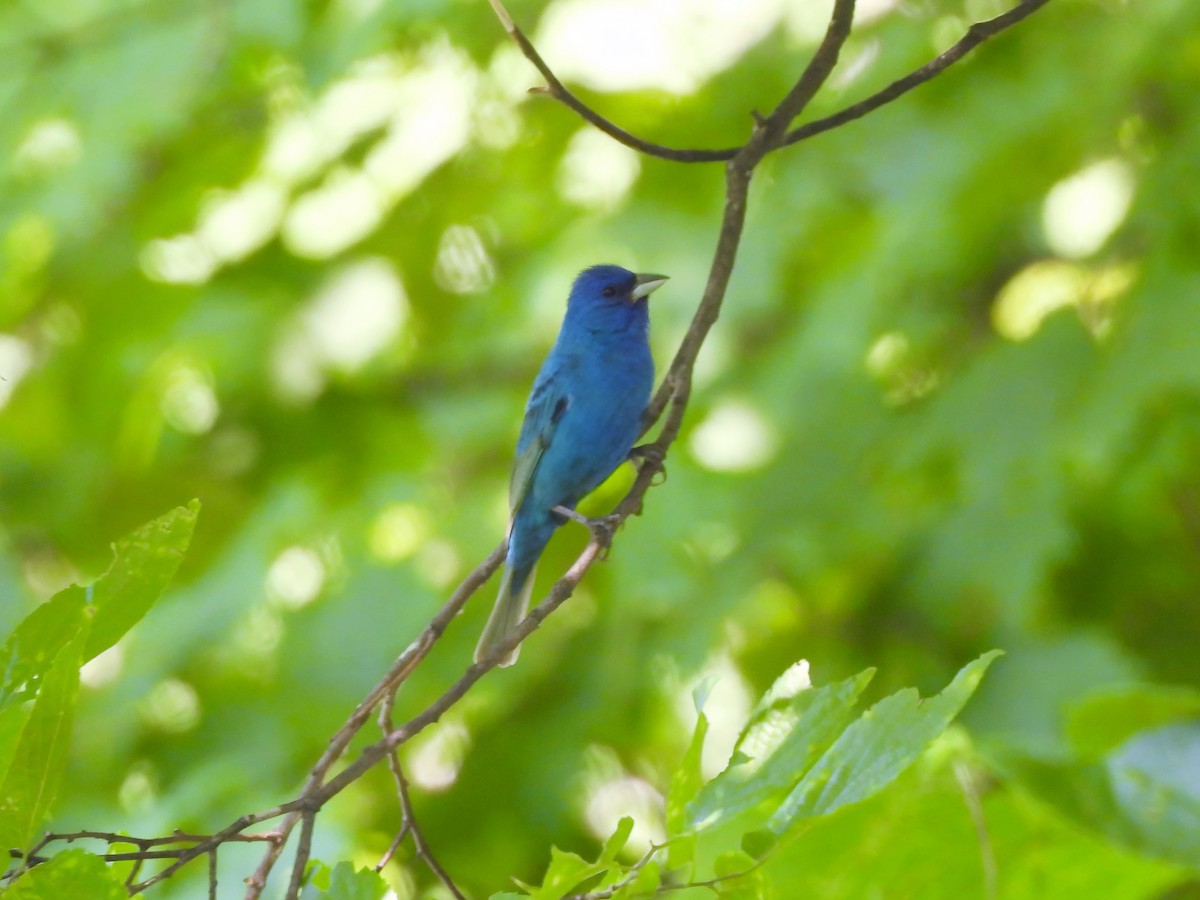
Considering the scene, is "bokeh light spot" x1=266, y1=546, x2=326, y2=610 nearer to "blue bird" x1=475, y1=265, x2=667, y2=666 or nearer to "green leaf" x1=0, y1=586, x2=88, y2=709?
"blue bird" x1=475, y1=265, x2=667, y2=666

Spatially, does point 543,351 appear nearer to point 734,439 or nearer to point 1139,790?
point 734,439

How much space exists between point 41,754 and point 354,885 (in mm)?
334

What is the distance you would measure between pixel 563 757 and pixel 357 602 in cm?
77

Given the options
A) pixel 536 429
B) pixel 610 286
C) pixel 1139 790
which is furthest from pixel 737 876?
pixel 610 286

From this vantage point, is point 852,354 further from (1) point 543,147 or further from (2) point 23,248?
(2) point 23,248

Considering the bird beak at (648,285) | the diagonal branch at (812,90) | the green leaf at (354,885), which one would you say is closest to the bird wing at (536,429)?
the bird beak at (648,285)

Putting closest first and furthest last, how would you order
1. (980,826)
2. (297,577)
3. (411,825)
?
(411,825) → (980,826) → (297,577)

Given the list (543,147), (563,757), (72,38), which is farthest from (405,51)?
(563,757)

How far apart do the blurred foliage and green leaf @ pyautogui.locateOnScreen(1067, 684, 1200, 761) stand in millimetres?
654

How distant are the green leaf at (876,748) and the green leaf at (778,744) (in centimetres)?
2

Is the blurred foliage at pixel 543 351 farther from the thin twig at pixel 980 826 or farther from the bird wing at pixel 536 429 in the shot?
the thin twig at pixel 980 826

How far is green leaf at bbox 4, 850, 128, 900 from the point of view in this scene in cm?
121

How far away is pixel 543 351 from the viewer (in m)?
4.66

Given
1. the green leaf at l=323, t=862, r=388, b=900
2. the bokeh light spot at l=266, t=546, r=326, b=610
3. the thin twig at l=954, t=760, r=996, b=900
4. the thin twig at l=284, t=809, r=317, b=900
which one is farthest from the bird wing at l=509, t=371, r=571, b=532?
the green leaf at l=323, t=862, r=388, b=900
